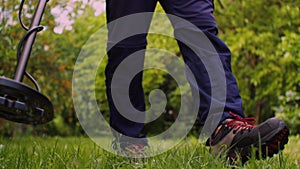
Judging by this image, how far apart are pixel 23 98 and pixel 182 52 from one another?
689 mm

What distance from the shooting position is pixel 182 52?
162 cm

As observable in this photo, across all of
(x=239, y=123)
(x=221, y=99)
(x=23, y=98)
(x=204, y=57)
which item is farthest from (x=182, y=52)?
(x=23, y=98)

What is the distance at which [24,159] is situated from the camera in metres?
1.60

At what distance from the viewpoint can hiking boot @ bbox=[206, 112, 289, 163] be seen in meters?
1.30

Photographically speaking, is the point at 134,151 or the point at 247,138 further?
the point at 134,151

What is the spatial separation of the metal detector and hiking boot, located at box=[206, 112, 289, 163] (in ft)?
1.82

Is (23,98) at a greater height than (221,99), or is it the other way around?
(23,98)

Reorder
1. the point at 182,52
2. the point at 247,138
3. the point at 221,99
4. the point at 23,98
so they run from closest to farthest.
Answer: the point at 23,98 → the point at 247,138 → the point at 221,99 → the point at 182,52

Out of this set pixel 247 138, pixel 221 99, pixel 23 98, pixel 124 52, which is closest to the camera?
pixel 23 98

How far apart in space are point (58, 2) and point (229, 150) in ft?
10.3

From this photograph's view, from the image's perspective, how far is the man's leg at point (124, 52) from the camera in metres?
1.74

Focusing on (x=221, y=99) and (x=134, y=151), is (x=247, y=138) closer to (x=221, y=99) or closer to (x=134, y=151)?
(x=221, y=99)

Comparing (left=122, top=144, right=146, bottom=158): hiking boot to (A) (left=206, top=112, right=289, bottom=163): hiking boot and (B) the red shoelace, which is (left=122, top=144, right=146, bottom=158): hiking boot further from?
(B) the red shoelace

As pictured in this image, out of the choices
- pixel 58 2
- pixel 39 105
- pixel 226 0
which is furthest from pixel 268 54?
pixel 39 105
